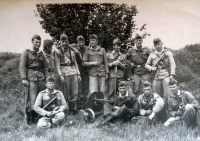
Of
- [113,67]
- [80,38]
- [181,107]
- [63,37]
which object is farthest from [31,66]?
[181,107]

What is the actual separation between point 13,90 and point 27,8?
121 centimetres

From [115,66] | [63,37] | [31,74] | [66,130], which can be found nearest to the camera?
[66,130]

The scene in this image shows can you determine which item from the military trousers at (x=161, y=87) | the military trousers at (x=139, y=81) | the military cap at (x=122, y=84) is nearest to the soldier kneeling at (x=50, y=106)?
the military cap at (x=122, y=84)

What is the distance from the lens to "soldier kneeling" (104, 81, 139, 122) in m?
4.02

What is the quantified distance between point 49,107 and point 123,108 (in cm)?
103

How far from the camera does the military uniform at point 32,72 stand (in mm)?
4062

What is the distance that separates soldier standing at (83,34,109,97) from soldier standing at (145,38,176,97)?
639mm

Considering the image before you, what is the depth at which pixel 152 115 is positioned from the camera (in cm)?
400

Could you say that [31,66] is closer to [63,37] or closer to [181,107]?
[63,37]

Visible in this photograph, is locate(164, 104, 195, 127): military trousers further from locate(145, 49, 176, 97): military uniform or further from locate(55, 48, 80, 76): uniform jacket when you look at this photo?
locate(55, 48, 80, 76): uniform jacket

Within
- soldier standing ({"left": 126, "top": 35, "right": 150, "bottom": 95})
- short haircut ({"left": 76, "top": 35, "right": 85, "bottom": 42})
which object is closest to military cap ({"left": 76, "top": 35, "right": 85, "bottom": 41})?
short haircut ({"left": 76, "top": 35, "right": 85, "bottom": 42})

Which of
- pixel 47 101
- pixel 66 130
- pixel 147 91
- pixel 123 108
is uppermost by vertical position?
pixel 147 91

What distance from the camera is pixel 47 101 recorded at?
399cm

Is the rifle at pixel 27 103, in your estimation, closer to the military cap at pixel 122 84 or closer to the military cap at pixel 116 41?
the military cap at pixel 122 84
